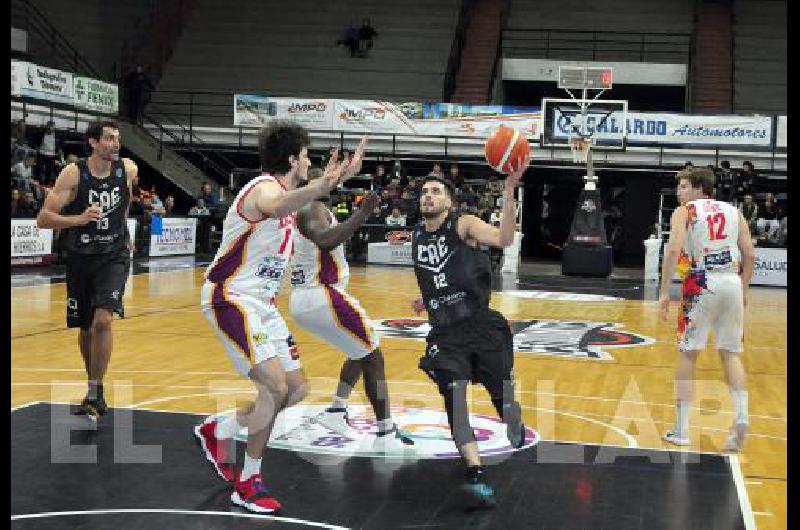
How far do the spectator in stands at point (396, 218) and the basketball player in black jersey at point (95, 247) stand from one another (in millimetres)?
18798

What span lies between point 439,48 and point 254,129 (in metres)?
7.95

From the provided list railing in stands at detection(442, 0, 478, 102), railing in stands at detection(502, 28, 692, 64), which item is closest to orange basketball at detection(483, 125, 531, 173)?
railing in stands at detection(442, 0, 478, 102)

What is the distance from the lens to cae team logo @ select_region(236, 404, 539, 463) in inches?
282

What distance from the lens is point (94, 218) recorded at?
760 cm

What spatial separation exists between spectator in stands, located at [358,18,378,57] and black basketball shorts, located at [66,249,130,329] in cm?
2774

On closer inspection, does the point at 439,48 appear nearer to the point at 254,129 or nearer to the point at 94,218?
the point at 254,129

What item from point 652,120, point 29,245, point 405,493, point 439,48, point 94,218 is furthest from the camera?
point 439,48

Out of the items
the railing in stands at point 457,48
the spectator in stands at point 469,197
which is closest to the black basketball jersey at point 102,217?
the spectator in stands at point 469,197

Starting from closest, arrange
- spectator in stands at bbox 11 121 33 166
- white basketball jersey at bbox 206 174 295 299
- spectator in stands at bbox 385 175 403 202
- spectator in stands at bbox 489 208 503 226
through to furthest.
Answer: white basketball jersey at bbox 206 174 295 299, spectator in stands at bbox 11 121 33 166, spectator in stands at bbox 489 208 503 226, spectator in stands at bbox 385 175 403 202

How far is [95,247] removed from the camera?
7.89m

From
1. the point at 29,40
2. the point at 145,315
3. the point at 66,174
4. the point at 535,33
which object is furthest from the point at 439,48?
the point at 66,174

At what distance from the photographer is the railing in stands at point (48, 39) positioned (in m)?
30.1

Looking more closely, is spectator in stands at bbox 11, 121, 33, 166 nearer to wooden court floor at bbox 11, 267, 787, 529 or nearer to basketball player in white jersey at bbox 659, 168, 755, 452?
wooden court floor at bbox 11, 267, 787, 529

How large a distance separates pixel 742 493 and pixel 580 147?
1985 centimetres
